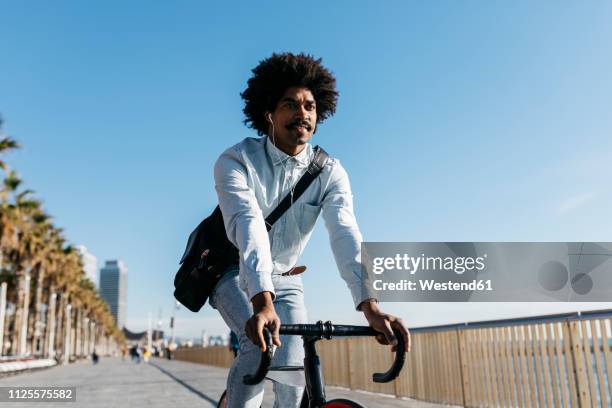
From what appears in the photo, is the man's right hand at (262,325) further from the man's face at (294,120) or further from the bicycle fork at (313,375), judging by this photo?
the man's face at (294,120)

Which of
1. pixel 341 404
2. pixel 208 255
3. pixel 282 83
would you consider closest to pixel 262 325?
pixel 341 404

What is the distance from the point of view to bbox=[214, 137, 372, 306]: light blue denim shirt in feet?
7.73

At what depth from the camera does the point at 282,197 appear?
2.61 meters

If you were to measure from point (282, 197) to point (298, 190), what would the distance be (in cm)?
8

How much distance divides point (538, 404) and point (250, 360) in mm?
5434

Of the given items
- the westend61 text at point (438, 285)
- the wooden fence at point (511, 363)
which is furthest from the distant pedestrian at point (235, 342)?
the westend61 text at point (438, 285)

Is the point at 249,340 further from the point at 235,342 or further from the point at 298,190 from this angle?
the point at 235,342

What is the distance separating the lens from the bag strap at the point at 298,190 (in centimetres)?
255

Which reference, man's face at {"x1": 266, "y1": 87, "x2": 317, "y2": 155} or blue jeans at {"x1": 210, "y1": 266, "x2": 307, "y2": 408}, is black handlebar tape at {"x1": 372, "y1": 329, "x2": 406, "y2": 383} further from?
man's face at {"x1": 266, "y1": 87, "x2": 317, "y2": 155}

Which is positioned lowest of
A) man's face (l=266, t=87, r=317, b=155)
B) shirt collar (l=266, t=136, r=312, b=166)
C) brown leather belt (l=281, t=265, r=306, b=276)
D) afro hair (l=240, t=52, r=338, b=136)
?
brown leather belt (l=281, t=265, r=306, b=276)

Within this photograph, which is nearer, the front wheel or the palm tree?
the front wheel

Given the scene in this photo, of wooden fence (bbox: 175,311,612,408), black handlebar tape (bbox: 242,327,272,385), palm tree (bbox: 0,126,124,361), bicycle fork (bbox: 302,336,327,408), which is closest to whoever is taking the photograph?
black handlebar tape (bbox: 242,327,272,385)

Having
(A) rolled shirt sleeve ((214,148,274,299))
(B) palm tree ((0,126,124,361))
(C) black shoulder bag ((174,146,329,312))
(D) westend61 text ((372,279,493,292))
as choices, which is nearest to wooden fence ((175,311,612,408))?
(D) westend61 text ((372,279,493,292))

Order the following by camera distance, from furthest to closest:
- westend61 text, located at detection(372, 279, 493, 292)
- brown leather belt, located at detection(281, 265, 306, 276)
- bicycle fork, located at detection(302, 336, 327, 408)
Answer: westend61 text, located at detection(372, 279, 493, 292) → brown leather belt, located at detection(281, 265, 306, 276) → bicycle fork, located at detection(302, 336, 327, 408)
